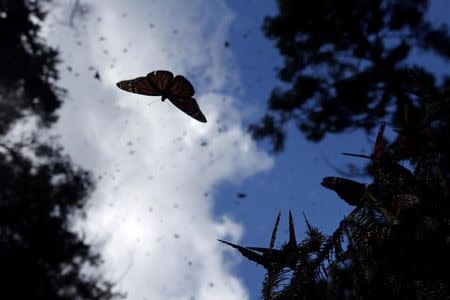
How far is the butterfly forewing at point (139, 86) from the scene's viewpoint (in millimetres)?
2781

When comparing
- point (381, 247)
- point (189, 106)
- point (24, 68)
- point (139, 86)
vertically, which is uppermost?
point (24, 68)

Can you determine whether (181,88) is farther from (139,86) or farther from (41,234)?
(41,234)

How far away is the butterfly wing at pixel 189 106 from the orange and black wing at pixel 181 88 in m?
0.04

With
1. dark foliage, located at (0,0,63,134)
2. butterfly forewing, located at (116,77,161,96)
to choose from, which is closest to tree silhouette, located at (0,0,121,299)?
dark foliage, located at (0,0,63,134)

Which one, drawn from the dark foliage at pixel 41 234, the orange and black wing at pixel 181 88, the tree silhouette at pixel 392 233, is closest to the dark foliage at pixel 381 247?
the tree silhouette at pixel 392 233

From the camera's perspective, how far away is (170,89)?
2998mm

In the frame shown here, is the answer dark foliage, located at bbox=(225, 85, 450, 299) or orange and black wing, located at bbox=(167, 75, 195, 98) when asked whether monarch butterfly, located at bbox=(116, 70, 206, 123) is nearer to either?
orange and black wing, located at bbox=(167, 75, 195, 98)

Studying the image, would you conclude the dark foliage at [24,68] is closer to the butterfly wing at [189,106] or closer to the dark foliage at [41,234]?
the dark foliage at [41,234]

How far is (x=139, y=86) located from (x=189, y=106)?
389mm

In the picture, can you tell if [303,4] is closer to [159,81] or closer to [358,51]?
[358,51]

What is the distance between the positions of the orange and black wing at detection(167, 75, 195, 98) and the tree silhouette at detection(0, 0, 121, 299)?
1160 cm

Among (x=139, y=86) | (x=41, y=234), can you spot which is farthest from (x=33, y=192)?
(x=139, y=86)

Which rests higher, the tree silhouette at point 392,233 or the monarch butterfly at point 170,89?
the monarch butterfly at point 170,89

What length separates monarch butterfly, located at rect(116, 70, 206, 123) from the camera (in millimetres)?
2764
